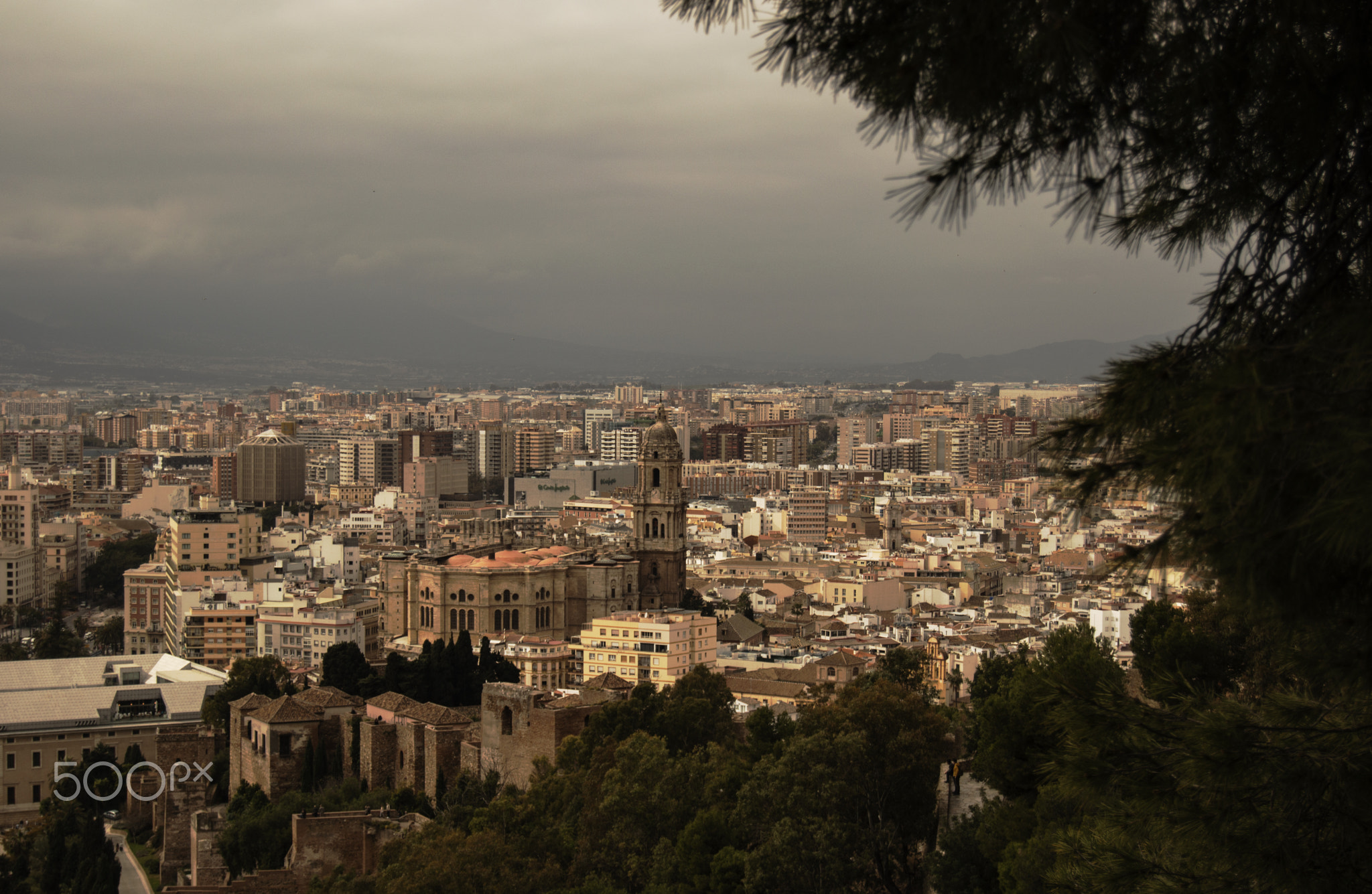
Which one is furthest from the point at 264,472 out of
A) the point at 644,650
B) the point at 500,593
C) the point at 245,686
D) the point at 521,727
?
the point at 521,727

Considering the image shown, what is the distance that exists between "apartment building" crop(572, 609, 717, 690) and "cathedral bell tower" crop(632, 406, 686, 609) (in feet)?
19.8

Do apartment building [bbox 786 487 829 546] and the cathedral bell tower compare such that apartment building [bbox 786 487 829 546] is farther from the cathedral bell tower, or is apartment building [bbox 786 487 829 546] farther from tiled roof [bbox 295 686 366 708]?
tiled roof [bbox 295 686 366 708]

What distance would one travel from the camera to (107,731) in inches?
779

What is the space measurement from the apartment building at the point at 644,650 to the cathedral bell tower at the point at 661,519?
6047 millimetres

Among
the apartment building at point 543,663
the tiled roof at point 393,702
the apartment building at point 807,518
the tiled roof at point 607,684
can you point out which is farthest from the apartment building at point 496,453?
the tiled roof at point 393,702

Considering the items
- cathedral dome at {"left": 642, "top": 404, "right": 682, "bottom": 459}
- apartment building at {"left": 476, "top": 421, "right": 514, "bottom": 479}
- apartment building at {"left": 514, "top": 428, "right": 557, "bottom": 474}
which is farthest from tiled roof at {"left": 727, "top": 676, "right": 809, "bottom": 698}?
apartment building at {"left": 514, "top": 428, "right": 557, "bottom": 474}

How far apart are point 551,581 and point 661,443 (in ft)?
11.8

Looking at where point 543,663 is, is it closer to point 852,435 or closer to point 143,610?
point 143,610

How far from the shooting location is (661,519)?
29094 millimetres

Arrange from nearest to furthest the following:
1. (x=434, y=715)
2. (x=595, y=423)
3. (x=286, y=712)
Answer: (x=434, y=715)
(x=286, y=712)
(x=595, y=423)

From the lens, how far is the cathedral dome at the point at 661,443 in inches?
1139

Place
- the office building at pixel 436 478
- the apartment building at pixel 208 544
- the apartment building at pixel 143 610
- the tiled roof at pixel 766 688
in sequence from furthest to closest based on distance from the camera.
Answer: the office building at pixel 436 478 < the apartment building at pixel 208 544 < the apartment building at pixel 143 610 < the tiled roof at pixel 766 688

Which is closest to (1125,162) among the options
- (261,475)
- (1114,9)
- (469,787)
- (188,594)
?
(1114,9)

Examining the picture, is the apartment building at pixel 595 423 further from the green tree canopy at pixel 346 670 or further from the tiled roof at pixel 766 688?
the green tree canopy at pixel 346 670
